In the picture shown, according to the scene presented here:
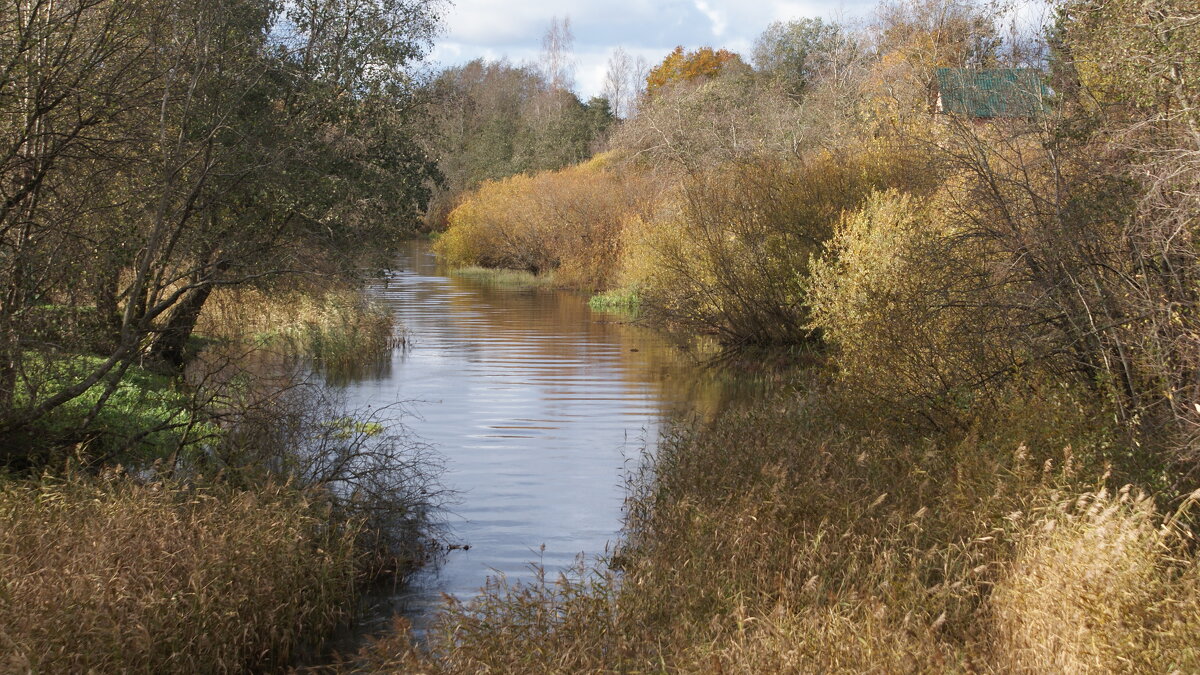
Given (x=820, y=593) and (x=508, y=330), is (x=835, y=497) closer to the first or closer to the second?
(x=820, y=593)

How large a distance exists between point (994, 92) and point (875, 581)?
6.63 metres

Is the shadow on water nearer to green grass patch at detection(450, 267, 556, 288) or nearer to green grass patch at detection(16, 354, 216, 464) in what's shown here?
green grass patch at detection(16, 354, 216, 464)

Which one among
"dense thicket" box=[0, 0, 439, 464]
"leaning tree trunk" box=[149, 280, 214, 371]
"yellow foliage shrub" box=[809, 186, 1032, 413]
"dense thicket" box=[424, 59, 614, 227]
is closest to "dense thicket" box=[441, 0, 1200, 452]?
"yellow foliage shrub" box=[809, 186, 1032, 413]

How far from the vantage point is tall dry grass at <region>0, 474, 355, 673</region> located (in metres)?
6.87

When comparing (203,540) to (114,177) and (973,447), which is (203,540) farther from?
(973,447)

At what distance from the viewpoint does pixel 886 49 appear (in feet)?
106

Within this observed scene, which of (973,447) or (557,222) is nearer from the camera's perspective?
(973,447)

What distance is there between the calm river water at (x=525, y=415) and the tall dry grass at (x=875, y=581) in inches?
47.7

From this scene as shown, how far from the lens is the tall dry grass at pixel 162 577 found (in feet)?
22.5

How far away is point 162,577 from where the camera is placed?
25.3ft

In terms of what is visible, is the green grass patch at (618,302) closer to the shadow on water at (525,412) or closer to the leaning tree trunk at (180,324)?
the shadow on water at (525,412)

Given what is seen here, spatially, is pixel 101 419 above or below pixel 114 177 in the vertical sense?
below

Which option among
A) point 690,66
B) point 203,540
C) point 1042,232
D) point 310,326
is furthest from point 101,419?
point 690,66

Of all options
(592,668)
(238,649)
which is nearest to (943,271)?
(592,668)
